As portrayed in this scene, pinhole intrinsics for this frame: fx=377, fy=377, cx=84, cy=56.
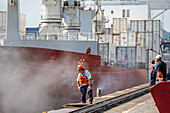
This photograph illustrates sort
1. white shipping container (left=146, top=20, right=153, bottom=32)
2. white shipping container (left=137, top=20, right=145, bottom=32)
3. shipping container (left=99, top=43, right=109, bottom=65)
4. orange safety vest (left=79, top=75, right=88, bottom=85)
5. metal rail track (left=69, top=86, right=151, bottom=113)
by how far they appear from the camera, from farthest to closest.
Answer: white shipping container (left=146, top=20, right=153, bottom=32)
white shipping container (left=137, top=20, right=145, bottom=32)
shipping container (left=99, top=43, right=109, bottom=65)
orange safety vest (left=79, top=75, right=88, bottom=85)
metal rail track (left=69, top=86, right=151, bottom=113)

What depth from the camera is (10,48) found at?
1511 centimetres

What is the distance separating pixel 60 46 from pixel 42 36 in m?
2.81

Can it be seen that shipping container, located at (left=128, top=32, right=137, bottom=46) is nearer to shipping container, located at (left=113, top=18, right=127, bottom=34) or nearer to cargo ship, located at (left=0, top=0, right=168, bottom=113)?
cargo ship, located at (left=0, top=0, right=168, bottom=113)

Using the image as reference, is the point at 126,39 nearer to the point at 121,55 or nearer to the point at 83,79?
the point at 121,55

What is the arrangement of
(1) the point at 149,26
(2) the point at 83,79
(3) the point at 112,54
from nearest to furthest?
(2) the point at 83,79 < (3) the point at 112,54 < (1) the point at 149,26

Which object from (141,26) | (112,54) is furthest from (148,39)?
(112,54)

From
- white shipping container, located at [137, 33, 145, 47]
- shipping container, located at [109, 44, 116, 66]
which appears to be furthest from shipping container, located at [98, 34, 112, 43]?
white shipping container, located at [137, 33, 145, 47]

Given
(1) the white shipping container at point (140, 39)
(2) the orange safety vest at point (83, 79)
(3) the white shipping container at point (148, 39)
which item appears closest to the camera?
(2) the orange safety vest at point (83, 79)

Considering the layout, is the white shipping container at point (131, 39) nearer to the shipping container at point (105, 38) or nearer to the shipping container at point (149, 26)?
the shipping container at point (105, 38)

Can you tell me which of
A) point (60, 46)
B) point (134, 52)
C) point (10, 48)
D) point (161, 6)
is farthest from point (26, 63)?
point (161, 6)

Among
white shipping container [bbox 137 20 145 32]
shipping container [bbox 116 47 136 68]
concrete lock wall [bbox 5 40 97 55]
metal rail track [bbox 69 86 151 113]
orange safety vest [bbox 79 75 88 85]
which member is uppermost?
white shipping container [bbox 137 20 145 32]

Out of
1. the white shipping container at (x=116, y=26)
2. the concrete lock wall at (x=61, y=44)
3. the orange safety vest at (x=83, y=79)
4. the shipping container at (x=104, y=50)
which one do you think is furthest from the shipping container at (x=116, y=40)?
the orange safety vest at (x=83, y=79)

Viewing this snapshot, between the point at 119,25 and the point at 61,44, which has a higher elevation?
the point at 119,25

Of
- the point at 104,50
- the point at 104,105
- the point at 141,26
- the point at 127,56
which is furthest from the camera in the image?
the point at 141,26
